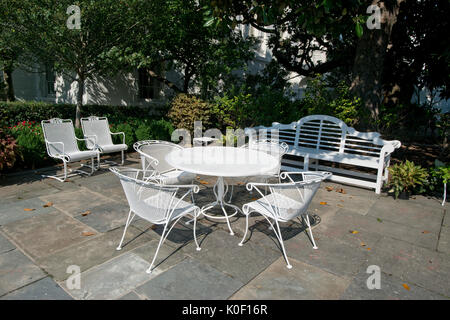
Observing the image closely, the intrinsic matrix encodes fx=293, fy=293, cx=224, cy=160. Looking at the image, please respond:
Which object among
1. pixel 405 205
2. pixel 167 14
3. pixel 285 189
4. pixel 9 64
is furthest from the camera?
pixel 9 64

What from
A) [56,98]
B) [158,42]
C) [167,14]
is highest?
[167,14]

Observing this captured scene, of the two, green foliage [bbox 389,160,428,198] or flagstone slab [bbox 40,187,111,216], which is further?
green foliage [bbox 389,160,428,198]

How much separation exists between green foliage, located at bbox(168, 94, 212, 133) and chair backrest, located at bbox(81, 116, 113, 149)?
3.14 metres

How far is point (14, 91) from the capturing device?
13.7 m

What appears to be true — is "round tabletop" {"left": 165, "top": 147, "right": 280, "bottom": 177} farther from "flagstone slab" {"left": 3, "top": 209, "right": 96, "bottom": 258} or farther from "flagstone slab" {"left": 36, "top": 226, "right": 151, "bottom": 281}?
"flagstone slab" {"left": 3, "top": 209, "right": 96, "bottom": 258}

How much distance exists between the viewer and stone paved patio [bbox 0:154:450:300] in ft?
8.63

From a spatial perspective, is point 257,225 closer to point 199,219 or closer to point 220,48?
point 199,219

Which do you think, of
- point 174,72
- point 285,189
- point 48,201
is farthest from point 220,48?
point 285,189

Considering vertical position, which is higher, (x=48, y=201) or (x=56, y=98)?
(x=56, y=98)

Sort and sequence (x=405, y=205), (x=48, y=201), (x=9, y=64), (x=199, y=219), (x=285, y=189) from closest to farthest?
(x=285, y=189) → (x=199, y=219) → (x=48, y=201) → (x=405, y=205) → (x=9, y=64)

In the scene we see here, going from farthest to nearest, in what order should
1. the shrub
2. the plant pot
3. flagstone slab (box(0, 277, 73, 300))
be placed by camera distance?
the plant pot, the shrub, flagstone slab (box(0, 277, 73, 300))

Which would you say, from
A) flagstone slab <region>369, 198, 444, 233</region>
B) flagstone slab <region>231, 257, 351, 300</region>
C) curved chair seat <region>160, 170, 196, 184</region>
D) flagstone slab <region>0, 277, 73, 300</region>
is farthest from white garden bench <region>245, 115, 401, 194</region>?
flagstone slab <region>0, 277, 73, 300</region>

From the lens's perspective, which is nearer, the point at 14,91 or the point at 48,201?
the point at 48,201

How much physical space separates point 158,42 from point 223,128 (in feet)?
12.6
